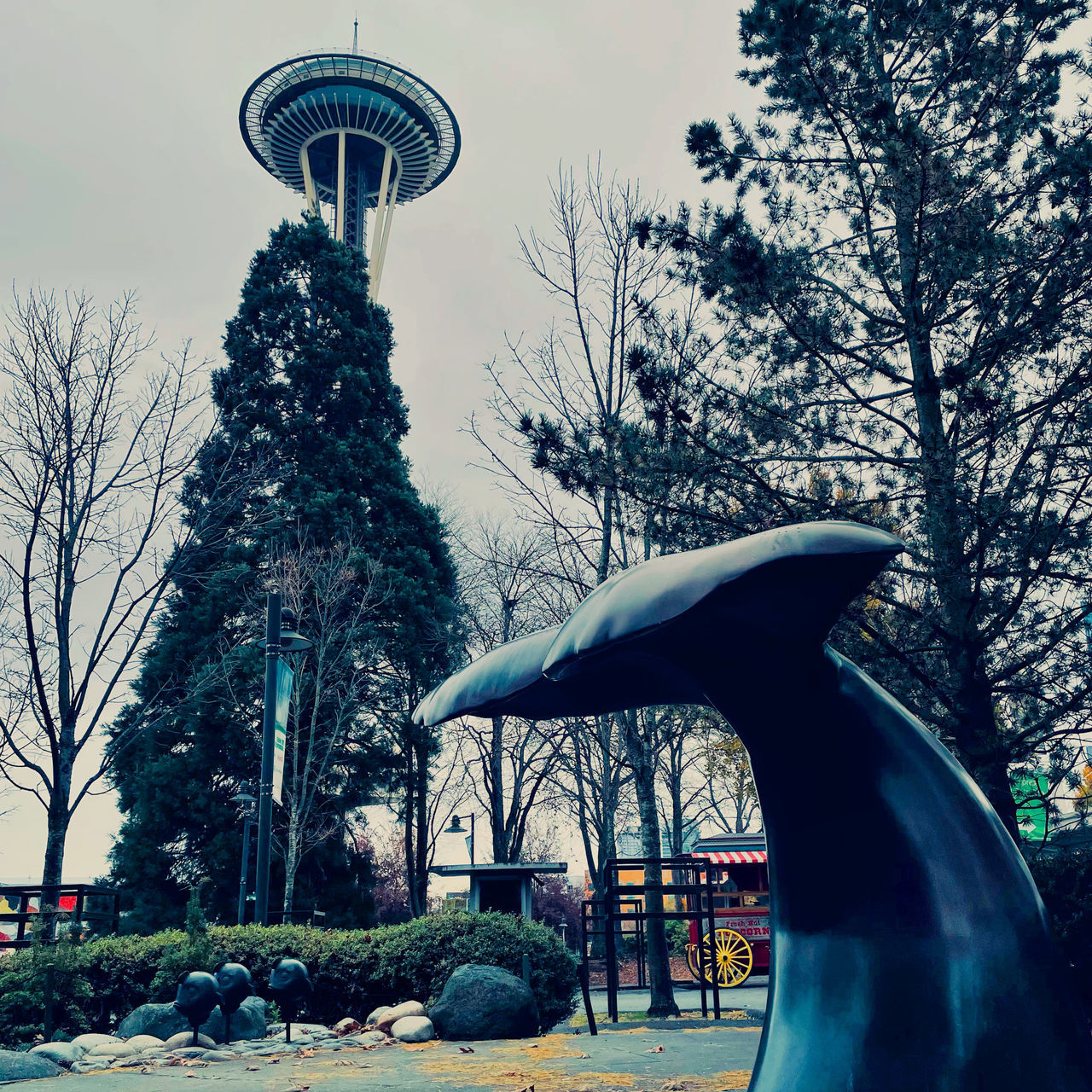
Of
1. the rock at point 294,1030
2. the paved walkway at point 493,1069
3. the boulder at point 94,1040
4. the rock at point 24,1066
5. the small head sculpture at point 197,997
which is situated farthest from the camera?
the rock at point 294,1030

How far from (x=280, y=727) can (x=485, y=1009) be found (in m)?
4.38

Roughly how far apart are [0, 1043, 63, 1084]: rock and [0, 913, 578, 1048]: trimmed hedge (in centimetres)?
311

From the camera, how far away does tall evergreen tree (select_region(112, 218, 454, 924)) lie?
2175 centimetres

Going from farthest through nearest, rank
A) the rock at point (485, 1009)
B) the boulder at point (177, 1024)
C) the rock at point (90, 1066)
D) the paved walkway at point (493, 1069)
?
1. the rock at point (485, 1009)
2. the boulder at point (177, 1024)
3. the rock at point (90, 1066)
4. the paved walkway at point (493, 1069)

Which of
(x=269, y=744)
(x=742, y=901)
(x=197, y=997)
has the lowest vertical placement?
(x=197, y=997)

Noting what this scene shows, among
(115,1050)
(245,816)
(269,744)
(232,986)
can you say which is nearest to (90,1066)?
(115,1050)

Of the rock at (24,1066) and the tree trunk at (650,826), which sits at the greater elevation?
the tree trunk at (650,826)

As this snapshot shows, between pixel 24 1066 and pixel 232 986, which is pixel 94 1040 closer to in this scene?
pixel 232 986

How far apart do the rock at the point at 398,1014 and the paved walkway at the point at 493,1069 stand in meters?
1.19

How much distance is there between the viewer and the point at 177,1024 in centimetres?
A: 881

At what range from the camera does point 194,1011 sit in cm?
781

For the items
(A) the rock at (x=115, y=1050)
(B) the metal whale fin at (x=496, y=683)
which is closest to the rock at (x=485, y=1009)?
(A) the rock at (x=115, y=1050)

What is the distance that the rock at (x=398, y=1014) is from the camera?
31.5 ft

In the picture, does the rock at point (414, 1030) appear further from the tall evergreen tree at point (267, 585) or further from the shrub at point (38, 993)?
the tall evergreen tree at point (267, 585)
